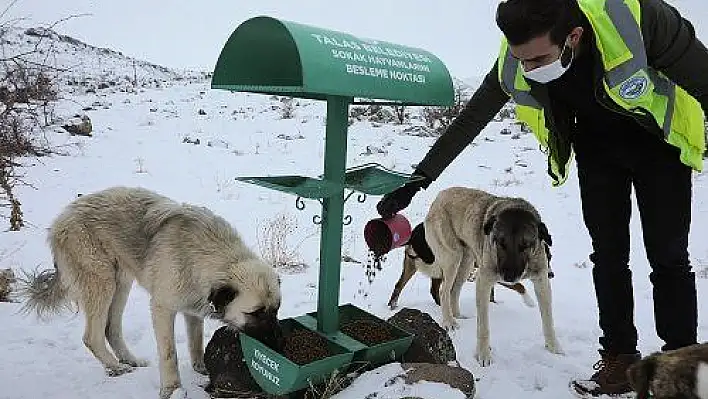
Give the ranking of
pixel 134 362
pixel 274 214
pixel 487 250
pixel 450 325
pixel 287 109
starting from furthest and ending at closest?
pixel 287 109 → pixel 274 214 → pixel 450 325 → pixel 487 250 → pixel 134 362

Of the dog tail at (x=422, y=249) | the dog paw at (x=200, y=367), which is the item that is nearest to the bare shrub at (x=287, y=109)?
the dog tail at (x=422, y=249)

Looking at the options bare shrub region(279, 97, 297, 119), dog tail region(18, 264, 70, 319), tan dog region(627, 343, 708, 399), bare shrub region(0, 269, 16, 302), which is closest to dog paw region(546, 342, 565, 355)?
tan dog region(627, 343, 708, 399)

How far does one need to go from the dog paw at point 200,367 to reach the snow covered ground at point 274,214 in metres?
0.08

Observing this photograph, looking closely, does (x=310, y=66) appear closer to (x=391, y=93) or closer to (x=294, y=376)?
(x=391, y=93)

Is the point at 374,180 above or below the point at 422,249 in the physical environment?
above

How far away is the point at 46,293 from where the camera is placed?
4195mm

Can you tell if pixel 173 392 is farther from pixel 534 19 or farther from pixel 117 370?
pixel 534 19

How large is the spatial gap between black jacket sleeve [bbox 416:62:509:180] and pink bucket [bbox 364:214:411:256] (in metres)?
0.40

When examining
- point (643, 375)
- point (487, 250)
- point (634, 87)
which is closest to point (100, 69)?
point (487, 250)

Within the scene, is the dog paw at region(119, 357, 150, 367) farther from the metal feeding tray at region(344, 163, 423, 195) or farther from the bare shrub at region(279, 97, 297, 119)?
the bare shrub at region(279, 97, 297, 119)

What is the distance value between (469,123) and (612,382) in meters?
1.86

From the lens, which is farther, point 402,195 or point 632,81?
point 402,195

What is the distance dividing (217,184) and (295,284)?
491cm

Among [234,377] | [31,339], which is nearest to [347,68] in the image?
[234,377]
